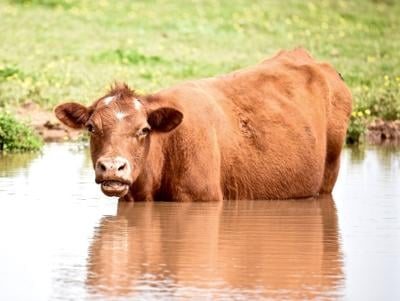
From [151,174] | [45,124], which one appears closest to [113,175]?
[151,174]

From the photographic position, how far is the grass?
22.2 meters

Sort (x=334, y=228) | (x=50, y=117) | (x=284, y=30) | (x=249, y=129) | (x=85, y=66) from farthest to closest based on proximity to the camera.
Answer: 1. (x=284, y=30)
2. (x=85, y=66)
3. (x=50, y=117)
4. (x=249, y=129)
5. (x=334, y=228)

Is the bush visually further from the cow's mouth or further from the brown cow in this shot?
the cow's mouth

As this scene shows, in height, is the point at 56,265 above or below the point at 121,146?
below

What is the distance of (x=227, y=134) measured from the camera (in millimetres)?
12711

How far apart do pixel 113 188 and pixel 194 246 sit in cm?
129

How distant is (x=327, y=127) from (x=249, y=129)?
1.49 m

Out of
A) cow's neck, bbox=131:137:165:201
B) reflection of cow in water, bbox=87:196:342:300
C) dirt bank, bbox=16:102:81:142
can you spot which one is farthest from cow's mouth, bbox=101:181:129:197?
dirt bank, bbox=16:102:81:142

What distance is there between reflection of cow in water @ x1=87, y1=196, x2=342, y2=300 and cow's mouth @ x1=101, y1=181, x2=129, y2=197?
0.88 feet

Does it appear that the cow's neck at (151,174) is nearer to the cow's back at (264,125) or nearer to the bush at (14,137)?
the cow's back at (264,125)

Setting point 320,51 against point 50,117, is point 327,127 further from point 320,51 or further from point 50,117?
point 320,51

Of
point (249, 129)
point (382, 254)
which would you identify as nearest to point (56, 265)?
point (382, 254)

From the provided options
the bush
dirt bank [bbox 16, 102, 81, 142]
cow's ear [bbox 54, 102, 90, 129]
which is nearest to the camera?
cow's ear [bbox 54, 102, 90, 129]

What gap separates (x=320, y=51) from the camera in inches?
1160
